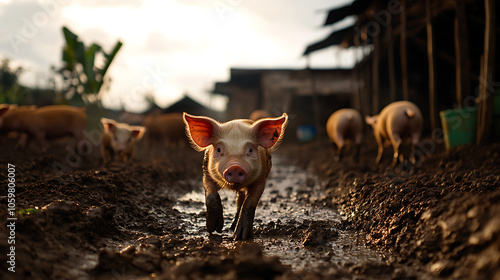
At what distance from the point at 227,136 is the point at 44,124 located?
22.3 feet

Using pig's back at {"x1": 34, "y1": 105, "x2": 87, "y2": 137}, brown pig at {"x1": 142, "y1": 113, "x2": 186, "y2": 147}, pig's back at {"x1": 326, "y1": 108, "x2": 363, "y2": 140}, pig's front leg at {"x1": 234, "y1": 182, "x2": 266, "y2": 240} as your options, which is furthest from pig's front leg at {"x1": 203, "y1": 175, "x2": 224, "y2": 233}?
brown pig at {"x1": 142, "y1": 113, "x2": 186, "y2": 147}

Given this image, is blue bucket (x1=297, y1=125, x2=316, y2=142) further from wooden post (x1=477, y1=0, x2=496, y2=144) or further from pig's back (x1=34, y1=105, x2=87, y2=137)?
wooden post (x1=477, y1=0, x2=496, y2=144)

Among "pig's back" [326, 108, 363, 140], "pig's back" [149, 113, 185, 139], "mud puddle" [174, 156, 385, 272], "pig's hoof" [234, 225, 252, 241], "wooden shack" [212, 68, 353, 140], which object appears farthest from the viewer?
"wooden shack" [212, 68, 353, 140]

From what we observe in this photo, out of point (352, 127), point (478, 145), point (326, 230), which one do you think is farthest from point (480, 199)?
point (352, 127)

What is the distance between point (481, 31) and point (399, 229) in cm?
1003

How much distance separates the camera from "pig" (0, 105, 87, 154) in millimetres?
7902

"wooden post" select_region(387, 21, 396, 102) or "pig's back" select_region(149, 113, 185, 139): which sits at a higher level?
"wooden post" select_region(387, 21, 396, 102)

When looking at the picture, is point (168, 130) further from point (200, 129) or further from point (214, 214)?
point (214, 214)

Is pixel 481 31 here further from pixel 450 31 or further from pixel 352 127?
pixel 352 127

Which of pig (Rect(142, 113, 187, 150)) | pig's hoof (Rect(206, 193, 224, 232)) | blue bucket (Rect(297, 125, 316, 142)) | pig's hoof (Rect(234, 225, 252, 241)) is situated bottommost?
blue bucket (Rect(297, 125, 316, 142))

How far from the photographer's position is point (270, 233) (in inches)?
120

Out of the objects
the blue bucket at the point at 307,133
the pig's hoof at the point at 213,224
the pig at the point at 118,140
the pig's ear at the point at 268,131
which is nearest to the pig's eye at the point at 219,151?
the pig's ear at the point at 268,131

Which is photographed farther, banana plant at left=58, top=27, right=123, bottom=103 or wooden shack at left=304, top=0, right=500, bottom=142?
banana plant at left=58, top=27, right=123, bottom=103

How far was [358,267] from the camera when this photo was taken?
2100 millimetres
